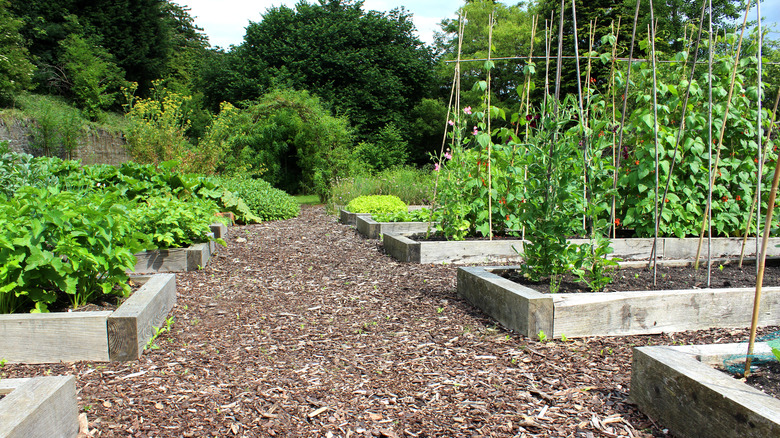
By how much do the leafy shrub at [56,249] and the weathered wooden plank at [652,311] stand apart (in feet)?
8.59

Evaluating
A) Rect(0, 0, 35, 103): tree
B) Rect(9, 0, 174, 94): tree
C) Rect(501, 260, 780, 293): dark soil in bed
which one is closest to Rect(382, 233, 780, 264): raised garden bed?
Rect(501, 260, 780, 293): dark soil in bed

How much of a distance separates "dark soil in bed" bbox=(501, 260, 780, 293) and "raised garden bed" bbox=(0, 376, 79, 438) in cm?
265

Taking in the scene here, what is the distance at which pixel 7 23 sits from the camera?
571 inches

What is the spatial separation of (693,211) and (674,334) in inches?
106

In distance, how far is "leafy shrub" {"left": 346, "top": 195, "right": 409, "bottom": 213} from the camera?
8.02 m

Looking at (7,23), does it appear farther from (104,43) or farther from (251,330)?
(251,330)

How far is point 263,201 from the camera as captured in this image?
9.01 m

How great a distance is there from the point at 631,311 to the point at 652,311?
5.2 inches

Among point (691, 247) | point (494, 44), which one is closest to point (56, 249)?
point (691, 247)

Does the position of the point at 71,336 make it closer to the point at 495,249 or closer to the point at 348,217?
the point at 495,249

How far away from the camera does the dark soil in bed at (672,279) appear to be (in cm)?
323

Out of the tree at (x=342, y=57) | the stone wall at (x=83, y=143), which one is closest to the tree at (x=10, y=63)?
the stone wall at (x=83, y=143)

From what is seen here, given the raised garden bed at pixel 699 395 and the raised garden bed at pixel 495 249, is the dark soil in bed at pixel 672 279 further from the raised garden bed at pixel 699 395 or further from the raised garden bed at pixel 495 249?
the raised garden bed at pixel 699 395

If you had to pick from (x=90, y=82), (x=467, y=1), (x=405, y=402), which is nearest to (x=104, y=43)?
(x=90, y=82)
